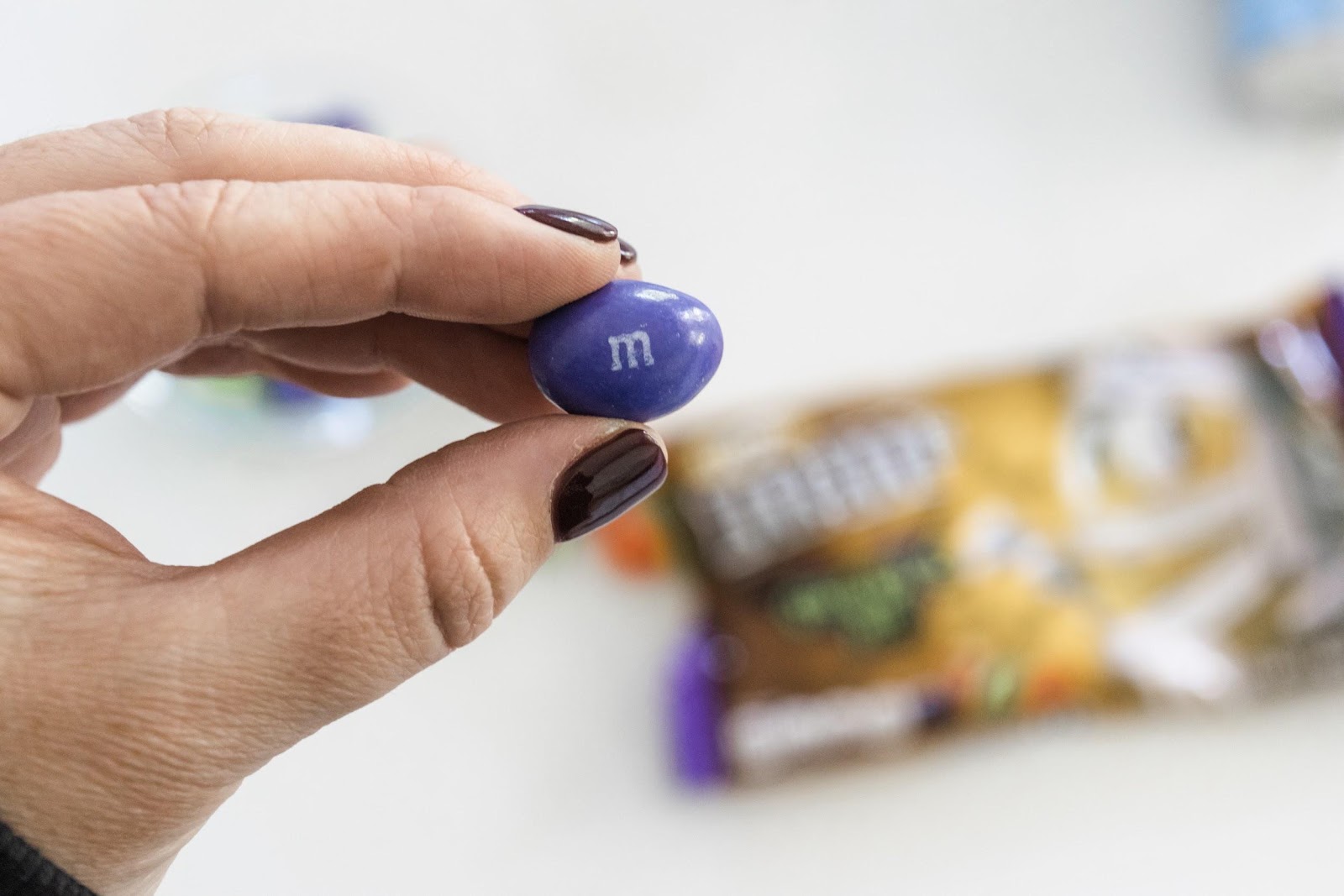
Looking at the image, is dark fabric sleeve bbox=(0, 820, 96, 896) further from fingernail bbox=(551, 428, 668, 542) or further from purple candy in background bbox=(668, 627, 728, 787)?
purple candy in background bbox=(668, 627, 728, 787)

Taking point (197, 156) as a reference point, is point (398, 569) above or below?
below

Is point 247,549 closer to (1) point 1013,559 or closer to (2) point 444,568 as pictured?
(2) point 444,568

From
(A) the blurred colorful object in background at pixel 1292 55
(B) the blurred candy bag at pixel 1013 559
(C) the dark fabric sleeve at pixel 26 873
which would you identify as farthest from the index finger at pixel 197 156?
(A) the blurred colorful object in background at pixel 1292 55

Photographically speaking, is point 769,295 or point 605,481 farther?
point 769,295

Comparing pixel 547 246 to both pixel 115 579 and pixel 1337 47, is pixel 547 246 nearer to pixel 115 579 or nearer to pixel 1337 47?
pixel 115 579

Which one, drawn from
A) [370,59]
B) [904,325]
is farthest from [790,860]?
[370,59]

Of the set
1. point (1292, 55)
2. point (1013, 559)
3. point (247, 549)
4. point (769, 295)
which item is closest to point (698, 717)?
point (1013, 559)

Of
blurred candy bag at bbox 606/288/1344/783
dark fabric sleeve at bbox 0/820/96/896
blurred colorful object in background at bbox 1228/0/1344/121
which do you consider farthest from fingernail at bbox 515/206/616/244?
blurred colorful object in background at bbox 1228/0/1344/121
